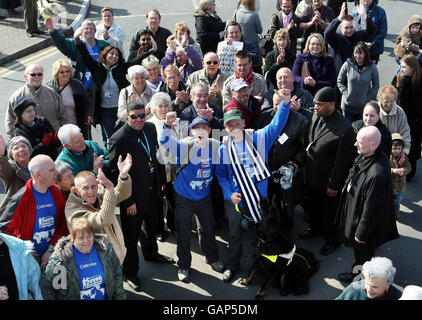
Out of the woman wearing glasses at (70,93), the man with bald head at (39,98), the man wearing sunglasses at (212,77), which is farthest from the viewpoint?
the woman wearing glasses at (70,93)

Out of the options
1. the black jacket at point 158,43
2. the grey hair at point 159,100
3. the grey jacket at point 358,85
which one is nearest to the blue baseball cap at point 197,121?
the grey hair at point 159,100

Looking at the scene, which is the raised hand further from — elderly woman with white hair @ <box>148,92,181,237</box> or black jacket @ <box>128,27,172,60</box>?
black jacket @ <box>128,27,172,60</box>

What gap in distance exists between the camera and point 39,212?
203 inches

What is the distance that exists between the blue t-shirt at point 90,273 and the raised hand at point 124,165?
865 millimetres

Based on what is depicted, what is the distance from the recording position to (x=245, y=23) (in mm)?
9531

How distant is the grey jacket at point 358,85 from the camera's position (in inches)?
311

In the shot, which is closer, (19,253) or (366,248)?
(19,253)

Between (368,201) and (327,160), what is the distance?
92 cm

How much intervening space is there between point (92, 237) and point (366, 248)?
9.51ft

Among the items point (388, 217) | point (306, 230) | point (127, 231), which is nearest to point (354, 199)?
point (388, 217)

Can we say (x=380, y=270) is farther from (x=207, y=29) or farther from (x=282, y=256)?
(x=207, y=29)

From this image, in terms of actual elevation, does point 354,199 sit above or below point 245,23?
below

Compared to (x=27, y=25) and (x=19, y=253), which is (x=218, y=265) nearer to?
(x=19, y=253)

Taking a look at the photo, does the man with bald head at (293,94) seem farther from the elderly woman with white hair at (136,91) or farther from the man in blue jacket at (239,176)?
the elderly woman with white hair at (136,91)
